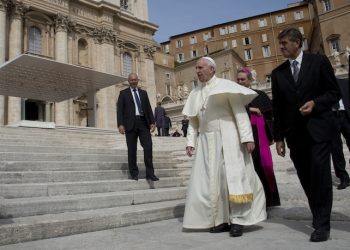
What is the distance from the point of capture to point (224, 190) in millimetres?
4215

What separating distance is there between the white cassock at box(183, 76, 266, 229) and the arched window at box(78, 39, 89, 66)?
3079cm

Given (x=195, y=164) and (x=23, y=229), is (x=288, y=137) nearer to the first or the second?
(x=195, y=164)

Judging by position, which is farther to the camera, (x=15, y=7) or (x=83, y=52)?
(x=83, y=52)

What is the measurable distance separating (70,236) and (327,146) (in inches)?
117

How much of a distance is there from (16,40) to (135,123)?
24222 mm

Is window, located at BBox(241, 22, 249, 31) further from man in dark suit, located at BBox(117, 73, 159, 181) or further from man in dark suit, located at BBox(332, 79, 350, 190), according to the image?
man in dark suit, located at BBox(332, 79, 350, 190)

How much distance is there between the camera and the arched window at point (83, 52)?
109 feet

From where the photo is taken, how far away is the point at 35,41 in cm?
2986

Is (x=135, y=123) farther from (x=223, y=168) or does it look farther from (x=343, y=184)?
(x=343, y=184)

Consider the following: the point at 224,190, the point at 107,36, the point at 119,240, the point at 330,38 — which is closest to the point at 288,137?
the point at 224,190

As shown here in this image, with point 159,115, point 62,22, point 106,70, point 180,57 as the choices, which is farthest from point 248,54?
point 159,115

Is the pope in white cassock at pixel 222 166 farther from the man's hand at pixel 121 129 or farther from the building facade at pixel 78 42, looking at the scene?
the building facade at pixel 78 42

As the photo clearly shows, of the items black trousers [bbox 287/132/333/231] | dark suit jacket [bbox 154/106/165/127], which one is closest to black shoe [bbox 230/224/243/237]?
black trousers [bbox 287/132/333/231]

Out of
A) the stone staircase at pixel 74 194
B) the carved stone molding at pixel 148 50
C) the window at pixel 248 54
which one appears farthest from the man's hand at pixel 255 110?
the window at pixel 248 54
